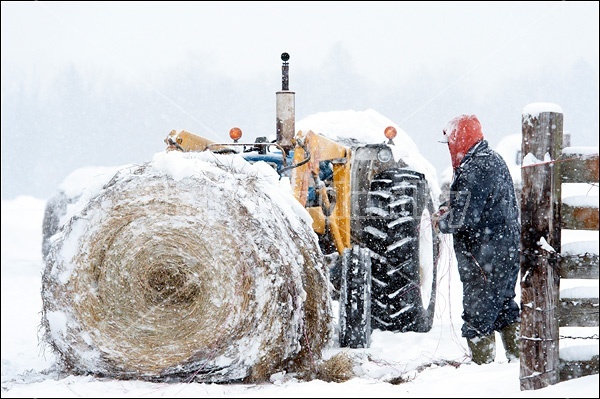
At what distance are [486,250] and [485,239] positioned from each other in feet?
0.25

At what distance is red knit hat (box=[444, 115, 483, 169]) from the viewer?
579 cm

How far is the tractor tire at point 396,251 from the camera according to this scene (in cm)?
698

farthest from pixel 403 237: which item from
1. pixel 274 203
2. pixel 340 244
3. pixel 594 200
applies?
pixel 594 200

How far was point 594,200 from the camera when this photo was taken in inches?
157

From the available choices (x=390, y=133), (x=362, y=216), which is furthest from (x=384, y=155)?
(x=362, y=216)

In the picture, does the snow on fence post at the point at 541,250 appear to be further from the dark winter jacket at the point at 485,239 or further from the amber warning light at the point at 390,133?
the amber warning light at the point at 390,133

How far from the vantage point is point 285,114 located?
21.8ft

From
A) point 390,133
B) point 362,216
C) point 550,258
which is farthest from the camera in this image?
point 390,133

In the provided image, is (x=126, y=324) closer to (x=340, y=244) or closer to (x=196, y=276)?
(x=196, y=276)

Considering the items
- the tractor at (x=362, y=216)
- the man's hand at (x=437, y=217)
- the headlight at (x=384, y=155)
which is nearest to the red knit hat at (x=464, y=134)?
the man's hand at (x=437, y=217)

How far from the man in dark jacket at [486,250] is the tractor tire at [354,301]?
34.2 inches

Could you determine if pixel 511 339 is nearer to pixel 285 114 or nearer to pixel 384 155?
pixel 384 155

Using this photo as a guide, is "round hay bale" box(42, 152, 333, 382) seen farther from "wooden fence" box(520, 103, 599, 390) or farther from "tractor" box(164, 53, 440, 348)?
"wooden fence" box(520, 103, 599, 390)

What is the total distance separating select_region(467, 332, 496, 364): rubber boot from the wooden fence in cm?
141
